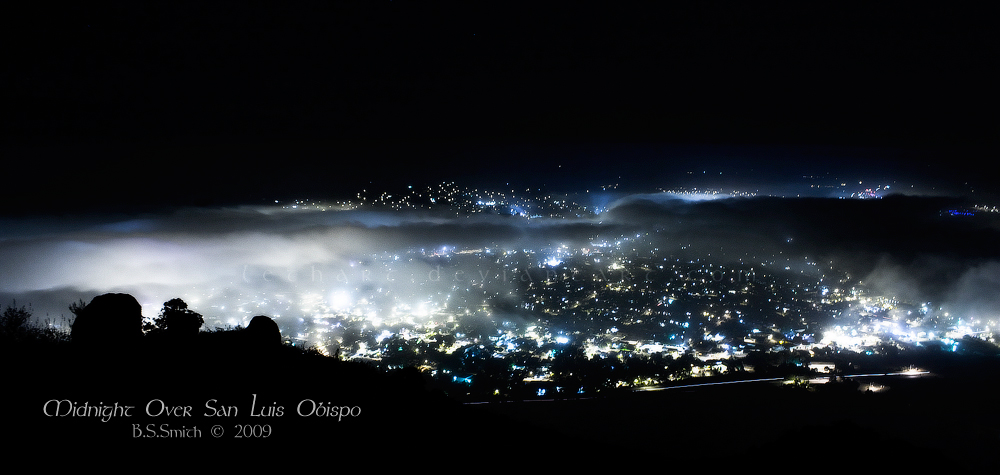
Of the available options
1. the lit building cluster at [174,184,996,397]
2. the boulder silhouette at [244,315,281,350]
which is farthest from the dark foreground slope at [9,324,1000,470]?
the lit building cluster at [174,184,996,397]

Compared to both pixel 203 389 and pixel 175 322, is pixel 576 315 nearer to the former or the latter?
pixel 175 322

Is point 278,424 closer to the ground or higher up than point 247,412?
closer to the ground

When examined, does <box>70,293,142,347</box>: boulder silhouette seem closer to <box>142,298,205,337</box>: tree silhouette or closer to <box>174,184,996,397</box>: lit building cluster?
<box>142,298,205,337</box>: tree silhouette

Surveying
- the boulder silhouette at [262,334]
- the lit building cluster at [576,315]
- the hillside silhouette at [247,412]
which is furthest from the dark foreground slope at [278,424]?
the lit building cluster at [576,315]

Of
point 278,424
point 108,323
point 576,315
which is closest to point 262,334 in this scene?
point 108,323

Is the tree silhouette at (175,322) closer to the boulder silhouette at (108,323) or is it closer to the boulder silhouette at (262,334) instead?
the boulder silhouette at (108,323)

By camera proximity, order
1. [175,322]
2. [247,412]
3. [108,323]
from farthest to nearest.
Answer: [175,322] < [108,323] < [247,412]

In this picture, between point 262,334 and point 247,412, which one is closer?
point 247,412
